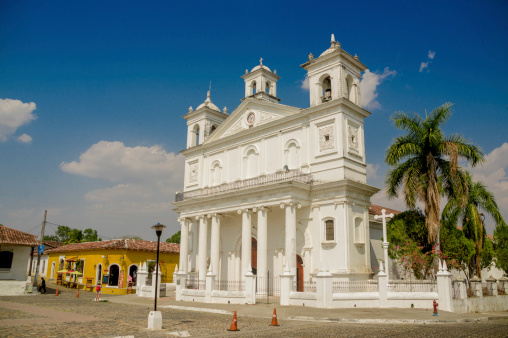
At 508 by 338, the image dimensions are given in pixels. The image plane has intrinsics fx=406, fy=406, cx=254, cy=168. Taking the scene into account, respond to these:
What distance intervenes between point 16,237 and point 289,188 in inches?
842

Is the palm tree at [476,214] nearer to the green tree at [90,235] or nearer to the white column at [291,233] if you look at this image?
the white column at [291,233]

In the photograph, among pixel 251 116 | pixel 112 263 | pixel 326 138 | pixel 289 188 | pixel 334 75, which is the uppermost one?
pixel 334 75

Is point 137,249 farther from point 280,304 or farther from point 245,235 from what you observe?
point 280,304

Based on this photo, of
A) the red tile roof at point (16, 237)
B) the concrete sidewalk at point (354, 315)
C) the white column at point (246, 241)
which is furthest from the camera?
the red tile roof at point (16, 237)

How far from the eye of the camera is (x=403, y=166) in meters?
23.8

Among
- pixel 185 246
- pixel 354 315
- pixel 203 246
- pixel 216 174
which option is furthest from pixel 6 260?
pixel 354 315

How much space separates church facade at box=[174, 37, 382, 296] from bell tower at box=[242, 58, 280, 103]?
77 mm

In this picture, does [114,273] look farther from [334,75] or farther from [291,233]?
[334,75]

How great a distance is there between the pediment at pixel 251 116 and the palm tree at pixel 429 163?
23.1 feet

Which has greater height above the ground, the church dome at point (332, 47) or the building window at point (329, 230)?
the church dome at point (332, 47)

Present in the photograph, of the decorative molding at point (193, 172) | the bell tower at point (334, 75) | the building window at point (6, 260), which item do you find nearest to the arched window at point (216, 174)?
the decorative molding at point (193, 172)

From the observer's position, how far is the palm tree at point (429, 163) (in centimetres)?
2214

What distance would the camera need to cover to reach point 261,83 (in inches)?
1212

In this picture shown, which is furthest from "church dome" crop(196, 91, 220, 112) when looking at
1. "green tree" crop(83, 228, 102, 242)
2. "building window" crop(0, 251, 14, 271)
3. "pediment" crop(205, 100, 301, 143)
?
"green tree" crop(83, 228, 102, 242)
